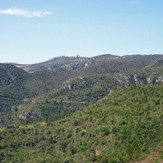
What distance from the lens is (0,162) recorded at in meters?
65.5

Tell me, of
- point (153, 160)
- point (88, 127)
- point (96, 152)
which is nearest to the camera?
point (153, 160)

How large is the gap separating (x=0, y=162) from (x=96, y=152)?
21839 millimetres

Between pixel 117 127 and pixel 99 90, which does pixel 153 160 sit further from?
pixel 99 90

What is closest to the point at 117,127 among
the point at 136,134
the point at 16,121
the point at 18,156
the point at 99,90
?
the point at 136,134

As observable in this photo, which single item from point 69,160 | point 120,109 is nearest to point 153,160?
point 69,160

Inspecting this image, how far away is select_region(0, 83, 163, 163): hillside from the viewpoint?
193 feet

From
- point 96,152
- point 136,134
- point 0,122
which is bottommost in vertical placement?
point 0,122

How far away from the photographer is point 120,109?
83.9 meters

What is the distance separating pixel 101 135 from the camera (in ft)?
231

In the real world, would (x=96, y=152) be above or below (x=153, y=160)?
below

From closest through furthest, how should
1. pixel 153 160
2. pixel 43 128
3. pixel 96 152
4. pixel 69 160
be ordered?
pixel 153 160
pixel 69 160
pixel 96 152
pixel 43 128

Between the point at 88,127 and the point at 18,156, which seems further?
the point at 88,127

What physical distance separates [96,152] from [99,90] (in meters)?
124

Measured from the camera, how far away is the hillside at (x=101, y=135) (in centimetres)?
5887
